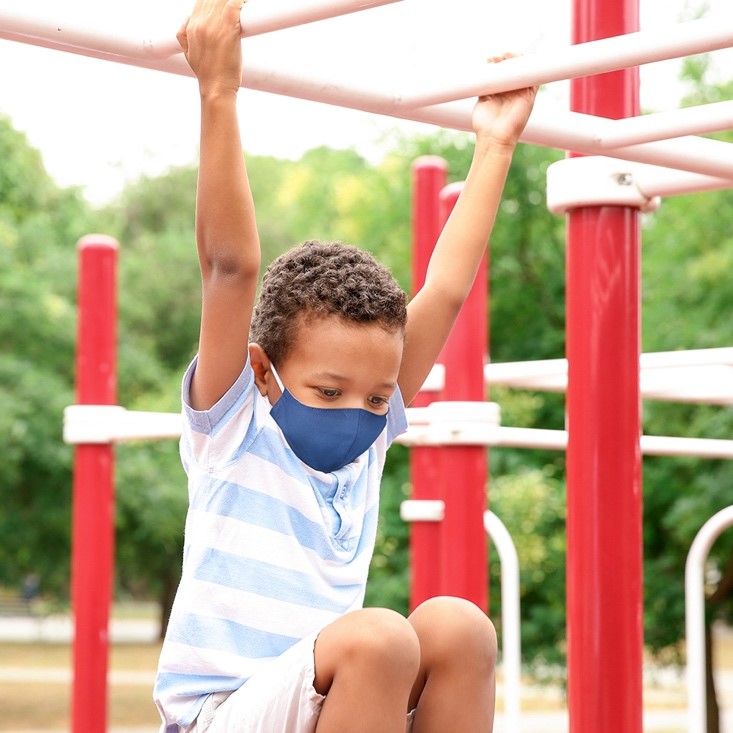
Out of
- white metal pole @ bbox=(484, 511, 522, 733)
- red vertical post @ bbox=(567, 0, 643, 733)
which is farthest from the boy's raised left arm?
white metal pole @ bbox=(484, 511, 522, 733)

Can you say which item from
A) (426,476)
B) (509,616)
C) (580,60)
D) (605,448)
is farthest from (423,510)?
(580,60)

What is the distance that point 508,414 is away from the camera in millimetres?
9078

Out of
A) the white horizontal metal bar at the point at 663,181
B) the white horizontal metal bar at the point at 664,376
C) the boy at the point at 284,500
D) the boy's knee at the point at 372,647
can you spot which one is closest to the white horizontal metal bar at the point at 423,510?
the white horizontal metal bar at the point at 664,376

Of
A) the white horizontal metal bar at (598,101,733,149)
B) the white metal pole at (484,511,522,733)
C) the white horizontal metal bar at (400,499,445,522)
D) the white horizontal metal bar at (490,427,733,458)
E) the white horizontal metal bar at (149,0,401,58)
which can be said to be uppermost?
the white horizontal metal bar at (149,0,401,58)

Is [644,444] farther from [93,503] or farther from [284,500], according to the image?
[284,500]

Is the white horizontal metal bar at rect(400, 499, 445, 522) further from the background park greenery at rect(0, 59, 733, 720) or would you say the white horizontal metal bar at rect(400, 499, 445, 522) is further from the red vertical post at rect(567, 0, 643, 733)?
the background park greenery at rect(0, 59, 733, 720)

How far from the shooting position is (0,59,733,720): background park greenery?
8.08 meters

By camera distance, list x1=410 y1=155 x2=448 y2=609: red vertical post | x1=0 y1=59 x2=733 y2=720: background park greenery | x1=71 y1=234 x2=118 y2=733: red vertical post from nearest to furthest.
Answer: x1=71 y1=234 x2=118 y2=733: red vertical post → x1=410 y1=155 x2=448 y2=609: red vertical post → x1=0 y1=59 x2=733 y2=720: background park greenery

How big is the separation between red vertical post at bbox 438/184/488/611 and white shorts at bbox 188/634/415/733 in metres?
1.41

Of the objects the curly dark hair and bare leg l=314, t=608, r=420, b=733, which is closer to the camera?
bare leg l=314, t=608, r=420, b=733

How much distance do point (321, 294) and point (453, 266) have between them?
0.34 meters

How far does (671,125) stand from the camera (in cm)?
146

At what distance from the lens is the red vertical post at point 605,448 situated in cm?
177

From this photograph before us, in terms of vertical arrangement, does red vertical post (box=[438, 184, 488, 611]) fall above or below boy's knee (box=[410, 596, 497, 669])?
above
